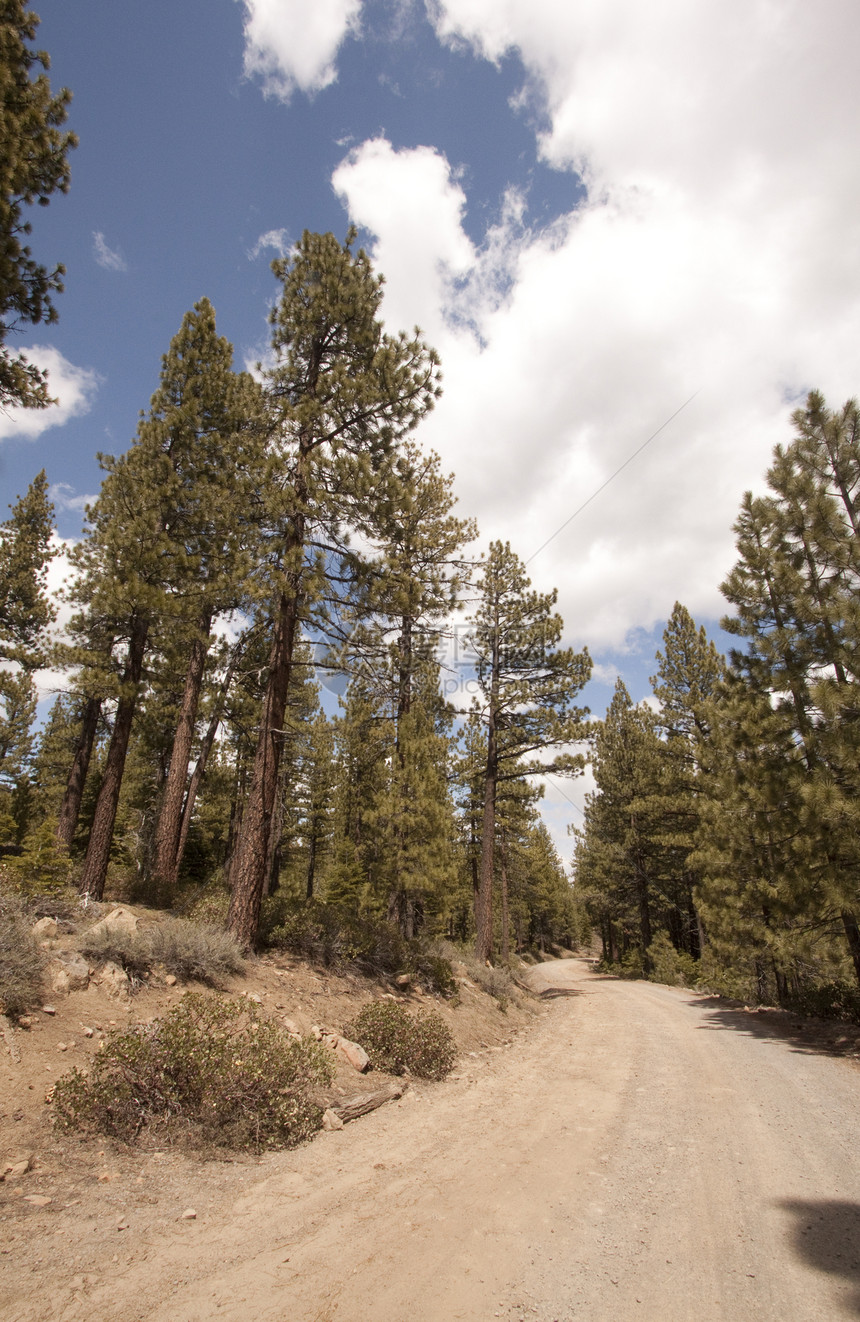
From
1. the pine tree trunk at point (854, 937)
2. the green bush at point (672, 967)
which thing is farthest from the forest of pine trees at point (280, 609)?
the green bush at point (672, 967)

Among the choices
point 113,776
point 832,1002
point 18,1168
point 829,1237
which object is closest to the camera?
point 829,1237

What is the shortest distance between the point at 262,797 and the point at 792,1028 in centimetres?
1254

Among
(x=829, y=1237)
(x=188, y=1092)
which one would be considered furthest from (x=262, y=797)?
(x=829, y=1237)

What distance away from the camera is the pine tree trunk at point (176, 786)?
46.1 feet

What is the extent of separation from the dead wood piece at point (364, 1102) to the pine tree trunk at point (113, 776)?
7.75m

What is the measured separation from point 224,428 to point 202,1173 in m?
14.7

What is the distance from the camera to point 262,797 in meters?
10.3

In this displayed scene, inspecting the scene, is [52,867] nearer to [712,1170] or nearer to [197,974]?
[197,974]

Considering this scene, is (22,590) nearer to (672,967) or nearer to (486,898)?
(486,898)

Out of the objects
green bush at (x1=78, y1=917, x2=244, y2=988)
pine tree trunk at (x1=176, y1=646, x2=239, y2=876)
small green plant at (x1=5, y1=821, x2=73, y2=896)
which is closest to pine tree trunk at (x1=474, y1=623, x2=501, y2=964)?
pine tree trunk at (x1=176, y1=646, x2=239, y2=876)

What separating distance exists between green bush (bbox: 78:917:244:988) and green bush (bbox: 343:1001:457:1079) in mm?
2129

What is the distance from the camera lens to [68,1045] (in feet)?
19.4

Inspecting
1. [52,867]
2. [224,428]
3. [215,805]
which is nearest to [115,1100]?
[52,867]

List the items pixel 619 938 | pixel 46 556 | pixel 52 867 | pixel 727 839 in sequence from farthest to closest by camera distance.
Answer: pixel 619 938 → pixel 46 556 → pixel 727 839 → pixel 52 867
